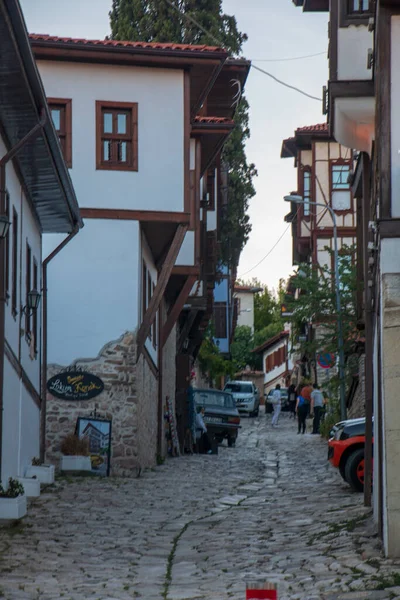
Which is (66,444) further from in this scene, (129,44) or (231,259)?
(231,259)

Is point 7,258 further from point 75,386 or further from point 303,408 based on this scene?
point 303,408

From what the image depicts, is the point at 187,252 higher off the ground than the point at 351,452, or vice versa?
the point at 187,252

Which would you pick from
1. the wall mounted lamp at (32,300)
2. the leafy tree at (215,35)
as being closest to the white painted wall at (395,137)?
the wall mounted lamp at (32,300)

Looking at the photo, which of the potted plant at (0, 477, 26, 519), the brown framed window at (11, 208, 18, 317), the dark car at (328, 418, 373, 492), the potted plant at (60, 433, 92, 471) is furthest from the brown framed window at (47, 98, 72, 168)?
the potted plant at (0, 477, 26, 519)

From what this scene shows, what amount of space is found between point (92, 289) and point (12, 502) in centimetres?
969

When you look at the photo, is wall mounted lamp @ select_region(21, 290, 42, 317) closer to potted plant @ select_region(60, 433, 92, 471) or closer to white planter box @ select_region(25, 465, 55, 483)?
white planter box @ select_region(25, 465, 55, 483)

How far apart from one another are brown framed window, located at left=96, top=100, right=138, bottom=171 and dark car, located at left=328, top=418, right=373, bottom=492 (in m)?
7.61

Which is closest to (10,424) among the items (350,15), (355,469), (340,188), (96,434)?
(355,469)

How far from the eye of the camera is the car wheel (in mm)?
18016

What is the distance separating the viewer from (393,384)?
11.2 m

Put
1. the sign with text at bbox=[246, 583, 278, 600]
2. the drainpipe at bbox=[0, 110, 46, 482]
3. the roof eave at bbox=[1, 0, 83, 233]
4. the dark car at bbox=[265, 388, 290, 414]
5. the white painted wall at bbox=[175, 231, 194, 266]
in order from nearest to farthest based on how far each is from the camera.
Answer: the sign with text at bbox=[246, 583, 278, 600], the roof eave at bbox=[1, 0, 83, 233], the drainpipe at bbox=[0, 110, 46, 482], the white painted wall at bbox=[175, 231, 194, 266], the dark car at bbox=[265, 388, 290, 414]

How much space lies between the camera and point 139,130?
23.3m

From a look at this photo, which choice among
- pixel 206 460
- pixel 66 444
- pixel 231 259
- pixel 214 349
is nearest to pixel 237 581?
pixel 66 444

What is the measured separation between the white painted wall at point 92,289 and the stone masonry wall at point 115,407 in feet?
0.78
